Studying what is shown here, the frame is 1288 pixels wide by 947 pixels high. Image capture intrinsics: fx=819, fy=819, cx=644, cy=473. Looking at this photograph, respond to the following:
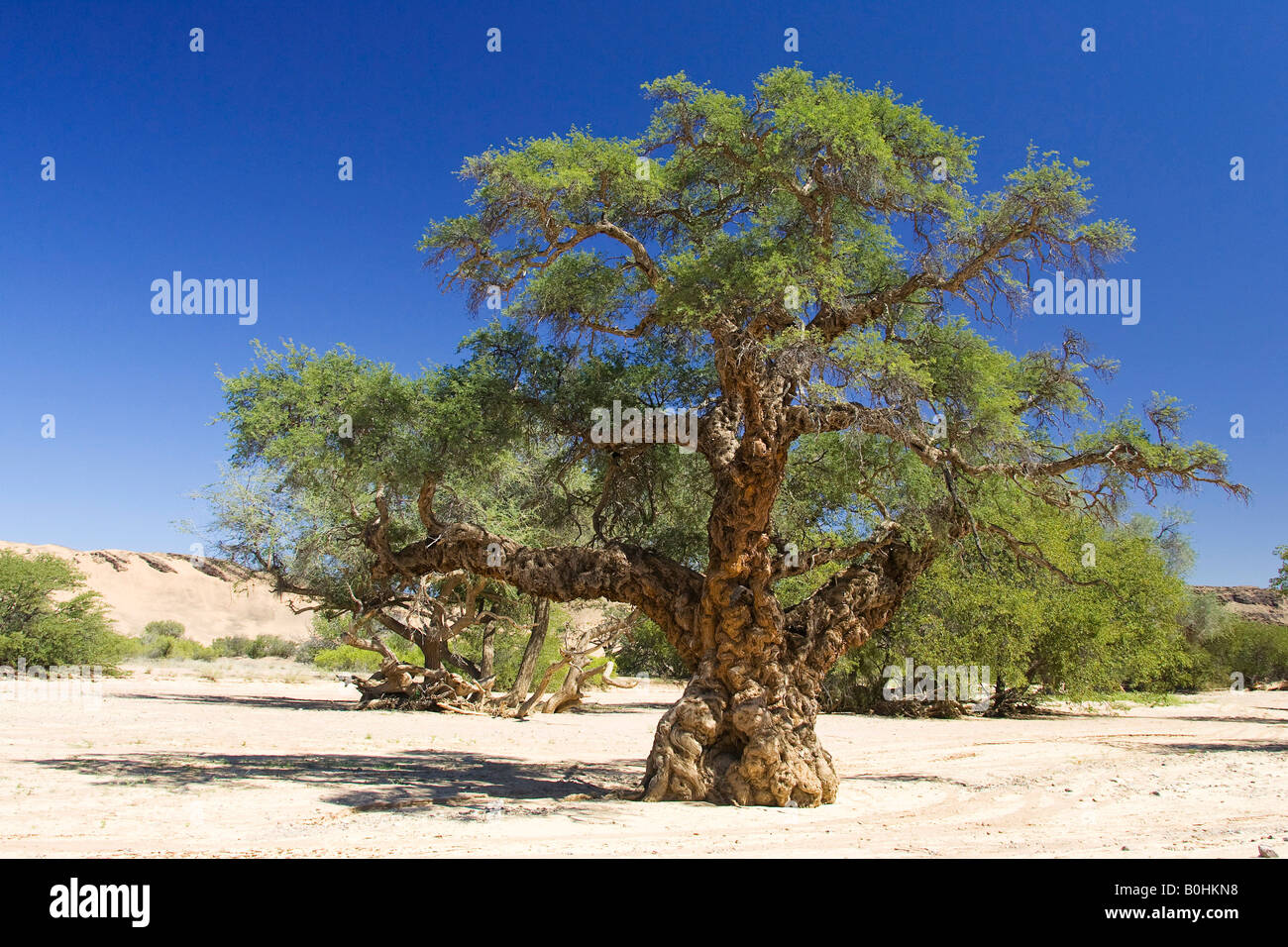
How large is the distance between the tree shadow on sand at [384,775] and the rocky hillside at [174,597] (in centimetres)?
7056

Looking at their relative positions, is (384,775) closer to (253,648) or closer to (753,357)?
(753,357)

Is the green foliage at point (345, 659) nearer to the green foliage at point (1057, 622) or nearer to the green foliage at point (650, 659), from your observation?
the green foliage at point (650, 659)

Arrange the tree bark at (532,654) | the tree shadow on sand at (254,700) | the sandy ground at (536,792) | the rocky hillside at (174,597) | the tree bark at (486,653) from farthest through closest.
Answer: the rocky hillside at (174,597) → the tree bark at (486,653) → the tree bark at (532,654) → the tree shadow on sand at (254,700) → the sandy ground at (536,792)

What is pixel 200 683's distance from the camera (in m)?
34.0

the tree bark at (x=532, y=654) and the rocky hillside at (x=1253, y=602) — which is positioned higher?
the tree bark at (x=532, y=654)

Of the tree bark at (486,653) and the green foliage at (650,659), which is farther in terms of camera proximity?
the green foliage at (650,659)

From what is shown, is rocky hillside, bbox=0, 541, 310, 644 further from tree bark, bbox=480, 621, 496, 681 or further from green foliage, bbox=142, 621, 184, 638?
tree bark, bbox=480, 621, 496, 681

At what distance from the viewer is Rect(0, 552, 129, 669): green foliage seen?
30.1m

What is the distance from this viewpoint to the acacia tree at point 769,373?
927cm

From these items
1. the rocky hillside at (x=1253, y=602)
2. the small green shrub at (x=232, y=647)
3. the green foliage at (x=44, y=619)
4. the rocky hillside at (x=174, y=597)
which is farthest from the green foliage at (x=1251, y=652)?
the rocky hillside at (x=174, y=597)

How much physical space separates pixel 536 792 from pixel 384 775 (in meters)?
2.44

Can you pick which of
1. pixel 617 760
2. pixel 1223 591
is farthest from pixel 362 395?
pixel 1223 591
